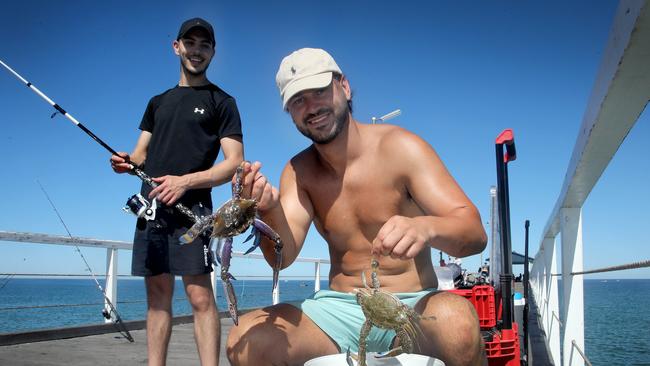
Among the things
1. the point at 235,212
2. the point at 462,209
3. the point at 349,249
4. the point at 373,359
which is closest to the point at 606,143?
the point at 462,209

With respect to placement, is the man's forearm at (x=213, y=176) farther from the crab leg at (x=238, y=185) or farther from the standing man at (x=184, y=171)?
the crab leg at (x=238, y=185)

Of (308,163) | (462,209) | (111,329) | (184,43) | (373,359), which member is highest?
(184,43)

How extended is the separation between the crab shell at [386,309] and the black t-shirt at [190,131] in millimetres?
1644

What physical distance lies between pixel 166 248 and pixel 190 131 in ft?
2.25

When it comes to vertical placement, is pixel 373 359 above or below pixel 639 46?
below

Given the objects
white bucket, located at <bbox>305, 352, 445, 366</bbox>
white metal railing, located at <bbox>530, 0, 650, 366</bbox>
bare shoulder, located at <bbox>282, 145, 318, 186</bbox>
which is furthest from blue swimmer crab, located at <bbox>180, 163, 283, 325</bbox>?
white metal railing, located at <bbox>530, 0, 650, 366</bbox>

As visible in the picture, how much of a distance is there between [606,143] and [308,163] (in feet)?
4.27

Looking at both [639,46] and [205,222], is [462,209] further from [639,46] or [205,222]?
[205,222]

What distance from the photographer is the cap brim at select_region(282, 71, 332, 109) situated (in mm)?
2113

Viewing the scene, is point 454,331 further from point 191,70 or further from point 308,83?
point 191,70

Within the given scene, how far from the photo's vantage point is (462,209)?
196 centimetres

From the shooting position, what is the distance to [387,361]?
1843 mm

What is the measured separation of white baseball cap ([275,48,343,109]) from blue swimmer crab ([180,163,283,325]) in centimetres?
41

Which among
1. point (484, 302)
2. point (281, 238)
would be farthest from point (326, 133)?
point (484, 302)
